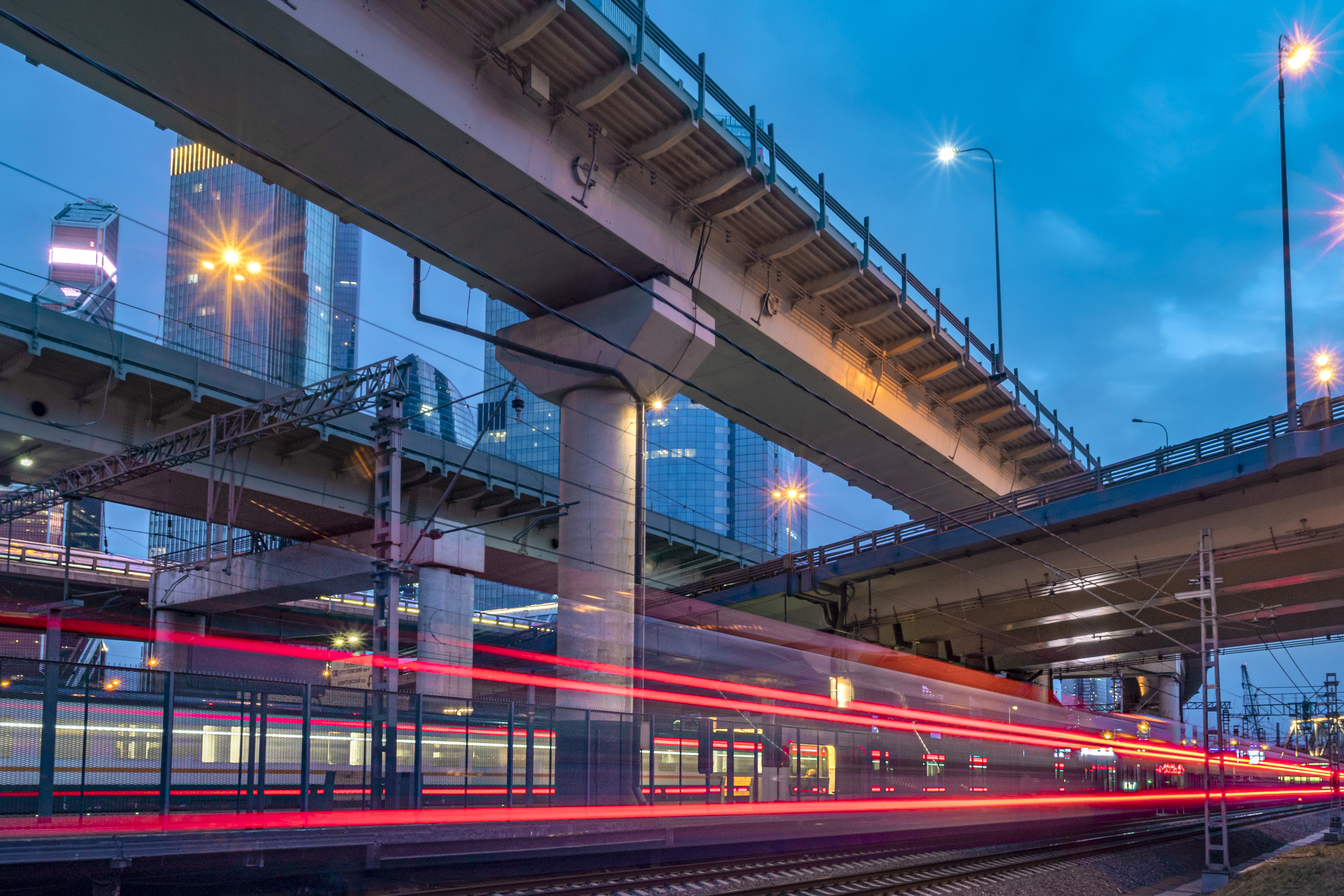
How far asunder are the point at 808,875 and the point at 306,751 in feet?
29.9

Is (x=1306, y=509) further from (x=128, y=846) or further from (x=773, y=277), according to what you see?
(x=128, y=846)

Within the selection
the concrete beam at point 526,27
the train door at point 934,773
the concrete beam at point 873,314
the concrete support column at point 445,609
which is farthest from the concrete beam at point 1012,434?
the concrete beam at point 526,27

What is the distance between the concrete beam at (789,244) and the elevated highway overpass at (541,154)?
0.05 m

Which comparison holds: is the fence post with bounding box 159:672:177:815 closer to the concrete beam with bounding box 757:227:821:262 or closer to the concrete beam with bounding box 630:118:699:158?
the concrete beam with bounding box 630:118:699:158

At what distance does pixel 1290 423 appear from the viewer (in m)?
29.1

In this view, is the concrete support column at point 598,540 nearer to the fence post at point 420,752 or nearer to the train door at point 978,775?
the fence post at point 420,752

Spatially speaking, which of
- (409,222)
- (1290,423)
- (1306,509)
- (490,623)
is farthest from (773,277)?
(490,623)

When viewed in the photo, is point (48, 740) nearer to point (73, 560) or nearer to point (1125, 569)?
point (1125, 569)

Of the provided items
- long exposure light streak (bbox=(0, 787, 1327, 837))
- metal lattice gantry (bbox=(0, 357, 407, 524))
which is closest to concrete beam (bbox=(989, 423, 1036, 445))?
long exposure light streak (bbox=(0, 787, 1327, 837))

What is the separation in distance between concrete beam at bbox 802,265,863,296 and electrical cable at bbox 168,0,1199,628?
7.79 feet

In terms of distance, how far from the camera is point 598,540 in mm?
26562

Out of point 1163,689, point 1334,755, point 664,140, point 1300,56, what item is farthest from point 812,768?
point 1163,689

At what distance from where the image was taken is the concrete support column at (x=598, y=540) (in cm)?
2584

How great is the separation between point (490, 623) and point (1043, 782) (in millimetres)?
32885
